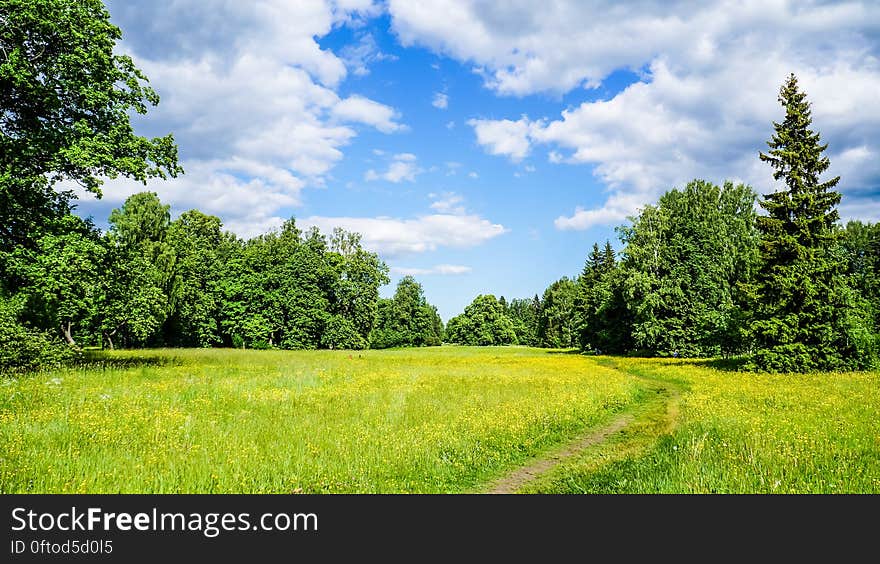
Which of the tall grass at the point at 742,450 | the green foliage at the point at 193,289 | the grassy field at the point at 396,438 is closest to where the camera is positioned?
the grassy field at the point at 396,438

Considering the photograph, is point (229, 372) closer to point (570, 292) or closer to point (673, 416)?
point (673, 416)

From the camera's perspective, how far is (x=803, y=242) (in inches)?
1156

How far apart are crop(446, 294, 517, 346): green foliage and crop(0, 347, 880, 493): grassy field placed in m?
94.5

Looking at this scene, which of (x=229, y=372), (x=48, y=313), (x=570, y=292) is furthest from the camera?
(x=570, y=292)

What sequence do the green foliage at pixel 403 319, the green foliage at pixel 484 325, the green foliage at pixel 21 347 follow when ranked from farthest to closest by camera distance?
1. the green foliage at pixel 484 325
2. the green foliage at pixel 403 319
3. the green foliage at pixel 21 347

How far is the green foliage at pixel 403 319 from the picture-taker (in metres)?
94.5

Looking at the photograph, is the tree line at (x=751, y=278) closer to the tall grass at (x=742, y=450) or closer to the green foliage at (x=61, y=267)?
the tall grass at (x=742, y=450)

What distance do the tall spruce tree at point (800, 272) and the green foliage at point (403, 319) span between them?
230 ft

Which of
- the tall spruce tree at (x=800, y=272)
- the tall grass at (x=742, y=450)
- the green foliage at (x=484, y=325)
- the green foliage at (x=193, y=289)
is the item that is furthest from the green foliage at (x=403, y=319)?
the tall grass at (x=742, y=450)

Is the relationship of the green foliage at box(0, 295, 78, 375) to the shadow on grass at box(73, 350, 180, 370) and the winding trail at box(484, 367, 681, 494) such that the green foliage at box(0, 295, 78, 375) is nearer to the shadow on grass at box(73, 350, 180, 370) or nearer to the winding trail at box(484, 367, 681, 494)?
the shadow on grass at box(73, 350, 180, 370)

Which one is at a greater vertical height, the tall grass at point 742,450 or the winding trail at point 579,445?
the tall grass at point 742,450

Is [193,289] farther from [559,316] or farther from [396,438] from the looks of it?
[559,316]
